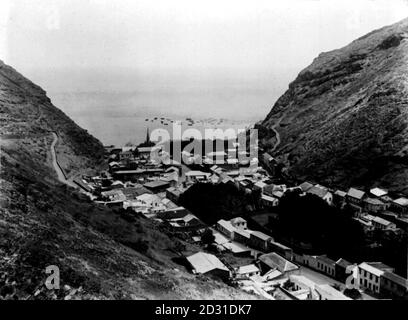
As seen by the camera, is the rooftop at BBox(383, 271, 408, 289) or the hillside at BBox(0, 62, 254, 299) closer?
the hillside at BBox(0, 62, 254, 299)

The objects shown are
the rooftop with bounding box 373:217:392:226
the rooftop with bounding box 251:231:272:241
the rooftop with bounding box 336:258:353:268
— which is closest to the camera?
the rooftop with bounding box 336:258:353:268

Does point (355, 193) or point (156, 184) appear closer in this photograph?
point (355, 193)

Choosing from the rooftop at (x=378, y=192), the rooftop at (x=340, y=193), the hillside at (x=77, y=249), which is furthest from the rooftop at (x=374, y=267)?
the rooftop at (x=340, y=193)

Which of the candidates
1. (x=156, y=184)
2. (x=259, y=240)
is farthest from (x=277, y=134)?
(x=259, y=240)

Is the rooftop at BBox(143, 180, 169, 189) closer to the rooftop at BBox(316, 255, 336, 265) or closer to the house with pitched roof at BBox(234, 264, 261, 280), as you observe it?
the house with pitched roof at BBox(234, 264, 261, 280)

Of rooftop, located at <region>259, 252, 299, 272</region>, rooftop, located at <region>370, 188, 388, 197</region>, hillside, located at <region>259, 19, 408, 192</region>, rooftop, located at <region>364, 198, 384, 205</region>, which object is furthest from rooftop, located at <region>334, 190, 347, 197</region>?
rooftop, located at <region>259, 252, 299, 272</region>

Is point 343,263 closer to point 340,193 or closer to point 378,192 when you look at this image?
point 378,192
